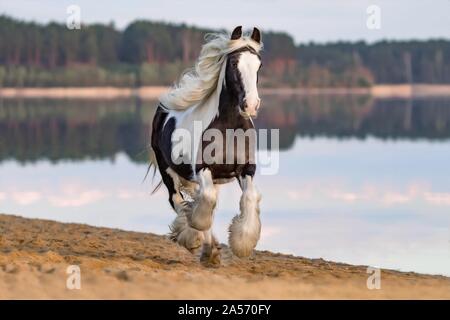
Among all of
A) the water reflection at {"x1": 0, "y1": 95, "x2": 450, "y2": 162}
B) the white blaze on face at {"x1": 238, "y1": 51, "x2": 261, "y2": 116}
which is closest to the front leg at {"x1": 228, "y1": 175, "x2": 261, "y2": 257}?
the white blaze on face at {"x1": 238, "y1": 51, "x2": 261, "y2": 116}

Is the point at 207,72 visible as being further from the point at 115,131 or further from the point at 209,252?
the point at 115,131

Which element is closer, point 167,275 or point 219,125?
point 167,275

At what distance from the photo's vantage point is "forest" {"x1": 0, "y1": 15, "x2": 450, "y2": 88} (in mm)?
75688

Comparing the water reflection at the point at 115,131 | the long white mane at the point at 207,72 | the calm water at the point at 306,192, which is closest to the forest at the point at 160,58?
the water reflection at the point at 115,131

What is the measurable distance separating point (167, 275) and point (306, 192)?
10646 mm

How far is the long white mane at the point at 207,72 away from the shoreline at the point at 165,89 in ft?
191

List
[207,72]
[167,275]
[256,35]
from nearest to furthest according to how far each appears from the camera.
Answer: [167,275] → [256,35] → [207,72]

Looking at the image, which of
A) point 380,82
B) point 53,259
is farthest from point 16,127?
point 380,82

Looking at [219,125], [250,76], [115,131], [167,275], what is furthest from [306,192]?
[115,131]

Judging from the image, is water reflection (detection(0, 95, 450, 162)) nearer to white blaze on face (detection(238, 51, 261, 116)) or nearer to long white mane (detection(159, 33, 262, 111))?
long white mane (detection(159, 33, 262, 111))

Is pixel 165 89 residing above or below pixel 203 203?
below

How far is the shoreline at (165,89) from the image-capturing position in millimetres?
77375

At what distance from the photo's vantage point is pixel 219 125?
28.9 ft

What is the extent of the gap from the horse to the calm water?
302 cm
